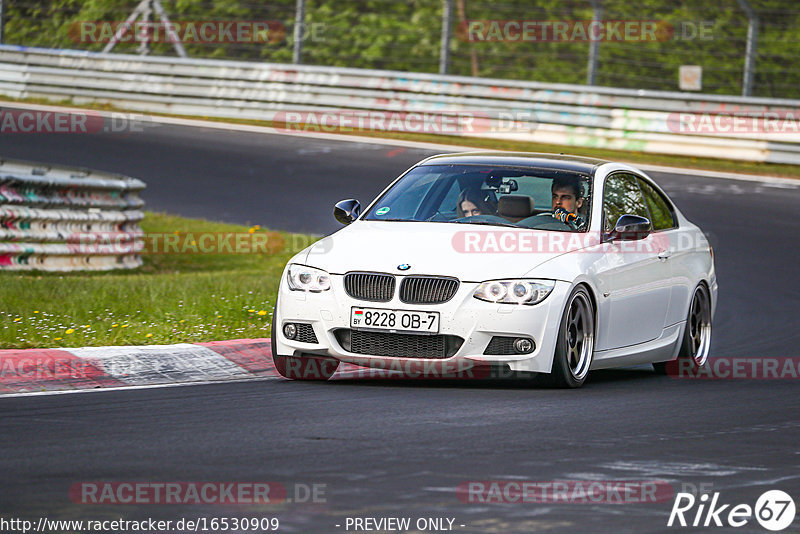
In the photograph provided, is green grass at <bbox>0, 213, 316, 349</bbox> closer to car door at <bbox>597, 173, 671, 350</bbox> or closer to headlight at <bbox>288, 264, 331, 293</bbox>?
headlight at <bbox>288, 264, 331, 293</bbox>

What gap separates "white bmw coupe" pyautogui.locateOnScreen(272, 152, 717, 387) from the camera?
27.6ft

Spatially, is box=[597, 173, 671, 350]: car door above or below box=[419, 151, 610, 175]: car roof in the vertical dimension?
below

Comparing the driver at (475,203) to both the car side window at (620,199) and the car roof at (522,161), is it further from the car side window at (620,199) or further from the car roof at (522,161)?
the car side window at (620,199)

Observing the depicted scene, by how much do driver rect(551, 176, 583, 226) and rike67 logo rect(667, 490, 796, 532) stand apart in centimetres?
388

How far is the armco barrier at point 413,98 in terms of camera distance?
22.7 m

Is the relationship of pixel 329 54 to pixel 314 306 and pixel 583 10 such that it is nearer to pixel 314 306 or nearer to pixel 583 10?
pixel 583 10

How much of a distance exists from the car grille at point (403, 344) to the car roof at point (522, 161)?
1846 millimetres

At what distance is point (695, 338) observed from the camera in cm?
1077

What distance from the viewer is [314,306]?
28.3 feet

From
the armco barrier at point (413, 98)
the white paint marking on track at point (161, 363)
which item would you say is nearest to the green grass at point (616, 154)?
the armco barrier at point (413, 98)

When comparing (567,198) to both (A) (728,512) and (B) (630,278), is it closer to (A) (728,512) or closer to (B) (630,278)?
(B) (630,278)

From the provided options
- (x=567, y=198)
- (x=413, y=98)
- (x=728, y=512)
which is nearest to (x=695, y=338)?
(x=567, y=198)

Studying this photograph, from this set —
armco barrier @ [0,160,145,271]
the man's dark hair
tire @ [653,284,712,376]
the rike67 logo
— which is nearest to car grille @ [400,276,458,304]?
the man's dark hair

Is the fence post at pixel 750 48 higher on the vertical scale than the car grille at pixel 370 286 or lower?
higher
